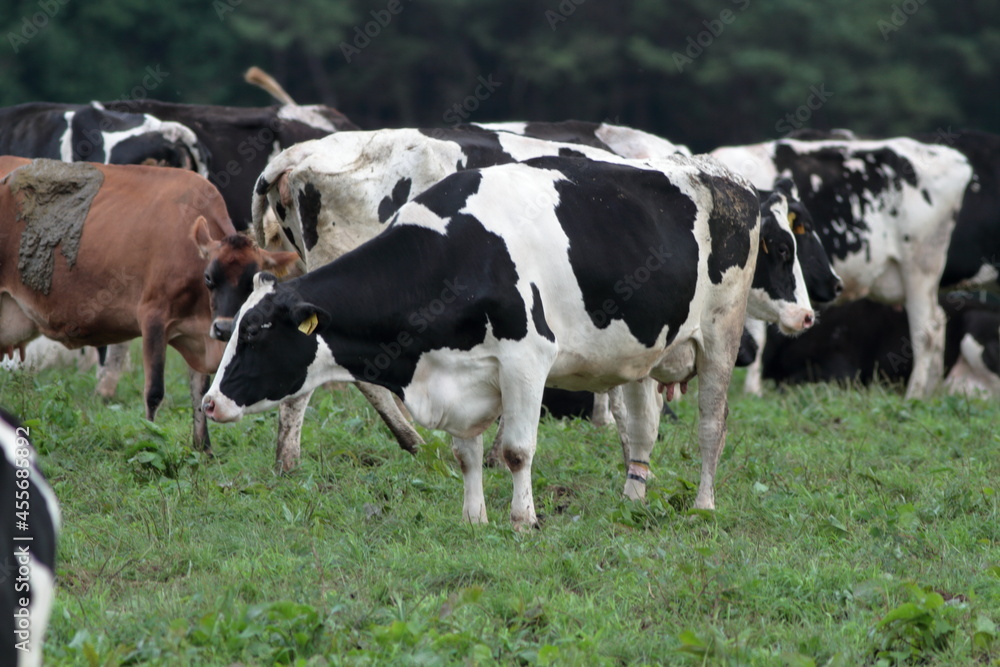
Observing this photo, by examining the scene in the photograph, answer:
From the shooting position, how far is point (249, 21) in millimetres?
28891

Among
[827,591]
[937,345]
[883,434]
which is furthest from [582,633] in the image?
[937,345]

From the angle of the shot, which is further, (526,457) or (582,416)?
(582,416)

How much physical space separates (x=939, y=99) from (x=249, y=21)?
53.2ft

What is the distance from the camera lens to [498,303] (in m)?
5.01

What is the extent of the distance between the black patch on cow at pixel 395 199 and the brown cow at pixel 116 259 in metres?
0.87

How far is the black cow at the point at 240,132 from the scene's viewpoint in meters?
10.3

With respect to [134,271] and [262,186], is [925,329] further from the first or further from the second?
[134,271]

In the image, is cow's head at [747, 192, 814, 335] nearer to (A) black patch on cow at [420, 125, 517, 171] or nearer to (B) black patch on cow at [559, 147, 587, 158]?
(B) black patch on cow at [559, 147, 587, 158]

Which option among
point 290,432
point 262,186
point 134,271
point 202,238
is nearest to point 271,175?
point 262,186

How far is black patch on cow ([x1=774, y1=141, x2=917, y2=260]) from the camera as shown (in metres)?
10.8

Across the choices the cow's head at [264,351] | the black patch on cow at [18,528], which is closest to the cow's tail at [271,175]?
the cow's head at [264,351]

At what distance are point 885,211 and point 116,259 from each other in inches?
274

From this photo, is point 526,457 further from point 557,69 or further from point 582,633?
point 557,69

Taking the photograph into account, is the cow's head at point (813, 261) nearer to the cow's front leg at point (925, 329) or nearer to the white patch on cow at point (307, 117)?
the cow's front leg at point (925, 329)
